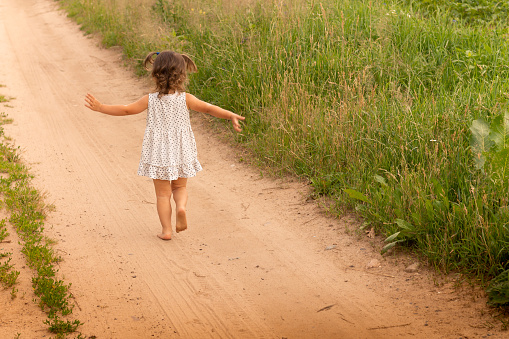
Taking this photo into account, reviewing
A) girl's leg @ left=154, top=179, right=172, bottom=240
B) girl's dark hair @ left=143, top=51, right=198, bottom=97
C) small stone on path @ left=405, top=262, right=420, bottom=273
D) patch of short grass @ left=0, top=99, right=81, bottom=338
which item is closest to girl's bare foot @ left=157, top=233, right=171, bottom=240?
girl's leg @ left=154, top=179, right=172, bottom=240

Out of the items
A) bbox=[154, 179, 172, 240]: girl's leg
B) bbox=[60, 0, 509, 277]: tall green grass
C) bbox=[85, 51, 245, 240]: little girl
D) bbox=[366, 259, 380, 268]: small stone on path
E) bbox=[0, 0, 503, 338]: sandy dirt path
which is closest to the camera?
bbox=[0, 0, 503, 338]: sandy dirt path

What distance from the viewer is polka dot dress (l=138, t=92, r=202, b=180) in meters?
4.40

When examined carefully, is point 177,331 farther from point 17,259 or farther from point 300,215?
point 300,215

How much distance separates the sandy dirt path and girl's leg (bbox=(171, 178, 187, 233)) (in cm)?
20

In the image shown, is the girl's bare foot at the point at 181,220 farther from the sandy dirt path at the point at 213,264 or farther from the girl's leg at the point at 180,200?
the sandy dirt path at the point at 213,264

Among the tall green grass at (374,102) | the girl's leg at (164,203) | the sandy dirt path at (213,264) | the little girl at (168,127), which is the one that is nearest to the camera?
the sandy dirt path at (213,264)

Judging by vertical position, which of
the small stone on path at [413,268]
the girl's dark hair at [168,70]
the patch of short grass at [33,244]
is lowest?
the small stone on path at [413,268]

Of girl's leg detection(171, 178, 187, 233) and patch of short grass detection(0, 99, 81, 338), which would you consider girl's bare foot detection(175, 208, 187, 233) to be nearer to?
girl's leg detection(171, 178, 187, 233)

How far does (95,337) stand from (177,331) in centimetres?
51

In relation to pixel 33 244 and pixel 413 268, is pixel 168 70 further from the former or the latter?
pixel 413 268

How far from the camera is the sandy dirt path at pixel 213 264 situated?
3330 millimetres

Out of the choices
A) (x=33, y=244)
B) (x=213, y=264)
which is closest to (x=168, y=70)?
(x=213, y=264)

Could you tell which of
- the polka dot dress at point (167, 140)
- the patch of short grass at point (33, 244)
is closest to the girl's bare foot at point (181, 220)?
the polka dot dress at point (167, 140)

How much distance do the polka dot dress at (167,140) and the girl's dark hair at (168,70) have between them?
0.09 metres
